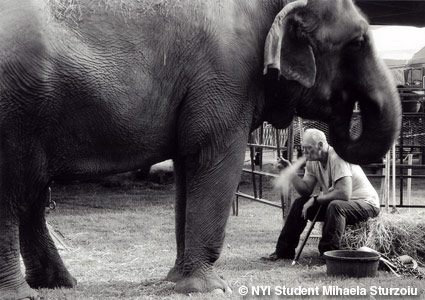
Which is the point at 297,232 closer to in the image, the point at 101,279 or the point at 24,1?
the point at 101,279

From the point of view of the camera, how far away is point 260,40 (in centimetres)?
533

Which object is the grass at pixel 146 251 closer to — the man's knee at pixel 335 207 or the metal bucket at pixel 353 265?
the metal bucket at pixel 353 265

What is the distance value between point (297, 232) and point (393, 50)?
12504mm

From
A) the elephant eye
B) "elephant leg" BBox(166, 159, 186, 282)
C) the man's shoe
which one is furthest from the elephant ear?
the man's shoe

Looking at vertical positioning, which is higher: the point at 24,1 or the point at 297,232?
the point at 24,1

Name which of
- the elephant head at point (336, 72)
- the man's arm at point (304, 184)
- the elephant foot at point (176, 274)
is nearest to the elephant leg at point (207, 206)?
the elephant foot at point (176, 274)

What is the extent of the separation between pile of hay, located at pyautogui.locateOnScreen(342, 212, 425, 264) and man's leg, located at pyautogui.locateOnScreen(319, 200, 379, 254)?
0.38 ft

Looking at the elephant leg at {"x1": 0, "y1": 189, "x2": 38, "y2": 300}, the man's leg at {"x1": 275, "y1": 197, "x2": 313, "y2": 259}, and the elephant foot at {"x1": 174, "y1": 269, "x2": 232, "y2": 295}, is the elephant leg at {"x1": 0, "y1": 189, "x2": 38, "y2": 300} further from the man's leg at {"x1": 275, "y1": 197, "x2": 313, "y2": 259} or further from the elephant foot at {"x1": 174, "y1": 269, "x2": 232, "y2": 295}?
the man's leg at {"x1": 275, "y1": 197, "x2": 313, "y2": 259}

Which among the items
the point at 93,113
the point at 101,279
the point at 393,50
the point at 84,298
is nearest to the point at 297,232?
the point at 101,279

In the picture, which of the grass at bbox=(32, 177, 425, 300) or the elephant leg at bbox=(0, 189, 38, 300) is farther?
the grass at bbox=(32, 177, 425, 300)

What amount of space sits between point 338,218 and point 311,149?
749 millimetres

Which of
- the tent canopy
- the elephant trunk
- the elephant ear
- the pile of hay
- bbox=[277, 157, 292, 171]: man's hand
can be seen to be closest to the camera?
the elephant ear

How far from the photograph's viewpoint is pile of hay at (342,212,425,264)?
7.36 m

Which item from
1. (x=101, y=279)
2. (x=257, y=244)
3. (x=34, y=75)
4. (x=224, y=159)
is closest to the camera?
(x=34, y=75)
